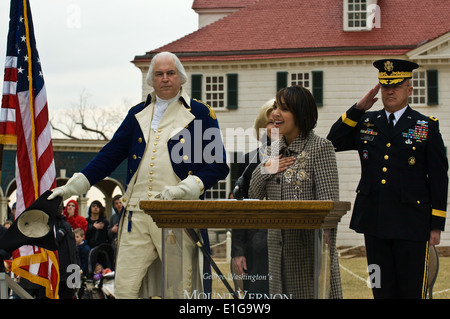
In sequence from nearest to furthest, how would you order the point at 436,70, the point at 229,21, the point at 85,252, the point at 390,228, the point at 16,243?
the point at 16,243 < the point at 390,228 < the point at 85,252 < the point at 436,70 < the point at 229,21

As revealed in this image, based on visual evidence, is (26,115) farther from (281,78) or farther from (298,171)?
(281,78)

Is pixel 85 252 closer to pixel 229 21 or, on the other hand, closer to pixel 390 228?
pixel 390 228

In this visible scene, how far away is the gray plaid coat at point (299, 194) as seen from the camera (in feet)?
15.7

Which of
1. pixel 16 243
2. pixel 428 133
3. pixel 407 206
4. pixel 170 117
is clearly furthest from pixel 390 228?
pixel 16 243

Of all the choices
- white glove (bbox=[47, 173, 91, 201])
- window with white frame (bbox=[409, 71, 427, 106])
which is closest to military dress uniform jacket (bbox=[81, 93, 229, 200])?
white glove (bbox=[47, 173, 91, 201])

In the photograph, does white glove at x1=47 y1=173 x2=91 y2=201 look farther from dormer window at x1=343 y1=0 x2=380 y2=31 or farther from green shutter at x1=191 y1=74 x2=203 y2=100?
dormer window at x1=343 y1=0 x2=380 y2=31

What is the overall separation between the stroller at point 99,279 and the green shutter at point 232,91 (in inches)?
994

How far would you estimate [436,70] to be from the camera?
125 ft

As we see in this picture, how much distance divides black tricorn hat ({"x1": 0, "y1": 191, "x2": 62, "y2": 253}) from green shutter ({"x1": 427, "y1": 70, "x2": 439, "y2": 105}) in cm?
3387

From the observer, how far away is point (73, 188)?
609cm

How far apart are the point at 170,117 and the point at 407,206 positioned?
1.73 meters

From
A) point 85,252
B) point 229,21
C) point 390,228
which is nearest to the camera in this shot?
point 390,228

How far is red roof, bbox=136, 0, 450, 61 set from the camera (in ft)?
127

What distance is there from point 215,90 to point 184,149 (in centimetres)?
3400
